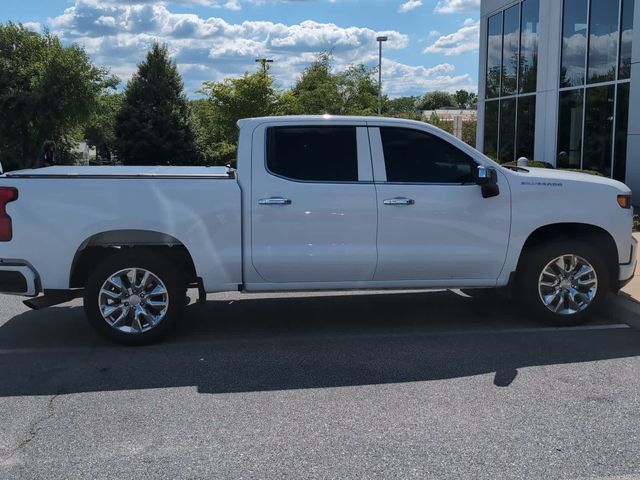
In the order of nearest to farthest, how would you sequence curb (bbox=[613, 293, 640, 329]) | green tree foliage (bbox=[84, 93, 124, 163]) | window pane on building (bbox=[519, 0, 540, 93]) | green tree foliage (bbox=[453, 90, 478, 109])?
1. curb (bbox=[613, 293, 640, 329])
2. window pane on building (bbox=[519, 0, 540, 93])
3. green tree foliage (bbox=[84, 93, 124, 163])
4. green tree foliage (bbox=[453, 90, 478, 109])

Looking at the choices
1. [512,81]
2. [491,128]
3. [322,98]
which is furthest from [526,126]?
[322,98]

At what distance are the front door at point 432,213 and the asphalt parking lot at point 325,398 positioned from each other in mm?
663

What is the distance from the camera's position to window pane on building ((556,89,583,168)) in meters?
16.5

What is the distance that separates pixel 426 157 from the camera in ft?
20.2

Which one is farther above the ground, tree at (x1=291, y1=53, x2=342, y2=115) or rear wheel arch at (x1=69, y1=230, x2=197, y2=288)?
tree at (x1=291, y1=53, x2=342, y2=115)

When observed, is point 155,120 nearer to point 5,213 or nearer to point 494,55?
point 494,55

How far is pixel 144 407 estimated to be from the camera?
15.0 ft

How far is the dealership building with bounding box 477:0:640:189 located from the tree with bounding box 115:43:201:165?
1293 centimetres

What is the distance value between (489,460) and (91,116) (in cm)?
2298

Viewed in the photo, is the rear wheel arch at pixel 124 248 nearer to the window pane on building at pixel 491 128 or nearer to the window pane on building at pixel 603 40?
the window pane on building at pixel 603 40

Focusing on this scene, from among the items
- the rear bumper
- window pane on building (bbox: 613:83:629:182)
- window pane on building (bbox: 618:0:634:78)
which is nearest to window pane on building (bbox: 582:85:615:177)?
window pane on building (bbox: 613:83:629:182)

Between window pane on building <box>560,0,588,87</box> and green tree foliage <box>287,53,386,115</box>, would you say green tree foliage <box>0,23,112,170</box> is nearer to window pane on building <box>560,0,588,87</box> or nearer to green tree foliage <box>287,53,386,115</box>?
green tree foliage <box>287,53,386,115</box>

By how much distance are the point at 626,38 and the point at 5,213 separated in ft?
44.0

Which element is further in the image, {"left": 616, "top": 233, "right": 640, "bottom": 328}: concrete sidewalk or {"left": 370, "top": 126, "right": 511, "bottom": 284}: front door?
{"left": 616, "top": 233, "right": 640, "bottom": 328}: concrete sidewalk
